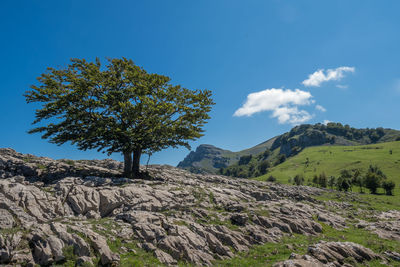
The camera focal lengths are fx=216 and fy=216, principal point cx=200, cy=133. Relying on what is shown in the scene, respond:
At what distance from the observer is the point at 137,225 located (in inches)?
759

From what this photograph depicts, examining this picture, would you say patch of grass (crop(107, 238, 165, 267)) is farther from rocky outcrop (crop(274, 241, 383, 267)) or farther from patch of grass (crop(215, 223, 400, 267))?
rocky outcrop (crop(274, 241, 383, 267))

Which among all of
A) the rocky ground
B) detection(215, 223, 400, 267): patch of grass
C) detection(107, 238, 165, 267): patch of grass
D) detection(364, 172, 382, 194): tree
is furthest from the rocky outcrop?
detection(364, 172, 382, 194): tree

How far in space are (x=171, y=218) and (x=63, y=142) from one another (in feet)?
82.2

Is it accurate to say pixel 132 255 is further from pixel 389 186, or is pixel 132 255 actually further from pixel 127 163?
pixel 389 186

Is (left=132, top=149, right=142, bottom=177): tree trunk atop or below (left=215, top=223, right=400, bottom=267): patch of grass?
atop

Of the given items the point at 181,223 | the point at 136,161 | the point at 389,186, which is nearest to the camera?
the point at 181,223

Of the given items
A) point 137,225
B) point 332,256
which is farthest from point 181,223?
point 332,256

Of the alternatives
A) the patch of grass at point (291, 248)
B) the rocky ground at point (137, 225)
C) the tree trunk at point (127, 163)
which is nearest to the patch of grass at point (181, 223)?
the rocky ground at point (137, 225)

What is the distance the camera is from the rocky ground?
1456 cm

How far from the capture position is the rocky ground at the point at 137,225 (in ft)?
47.8

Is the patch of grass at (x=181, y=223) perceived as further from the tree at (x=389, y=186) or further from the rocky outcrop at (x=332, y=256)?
the tree at (x=389, y=186)

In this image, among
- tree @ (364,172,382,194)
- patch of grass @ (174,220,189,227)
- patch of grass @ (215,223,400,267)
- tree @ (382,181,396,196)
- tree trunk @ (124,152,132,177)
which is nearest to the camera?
patch of grass @ (215,223,400,267)

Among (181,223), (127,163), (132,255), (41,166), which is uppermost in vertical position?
(127,163)

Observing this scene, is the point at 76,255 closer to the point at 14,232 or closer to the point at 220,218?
the point at 14,232
